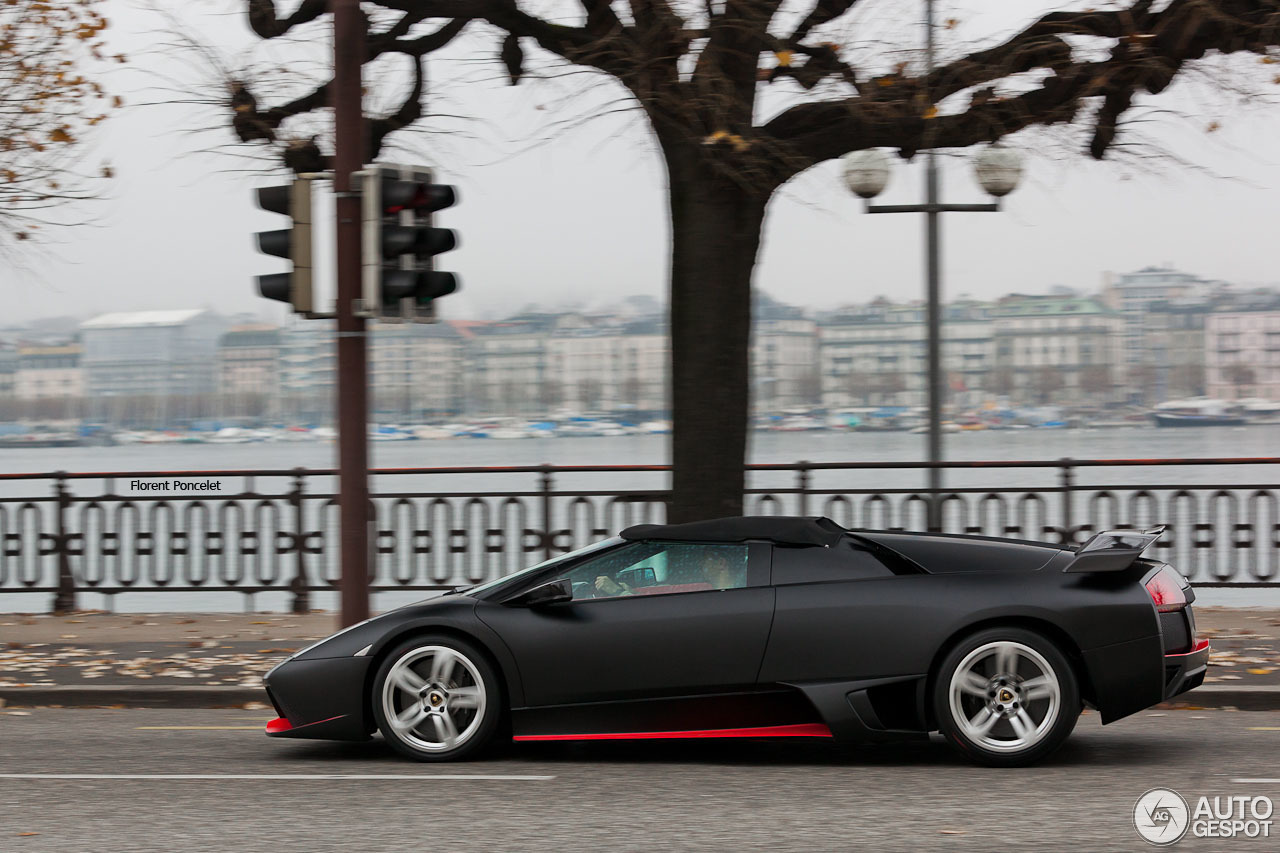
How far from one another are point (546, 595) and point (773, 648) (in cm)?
116

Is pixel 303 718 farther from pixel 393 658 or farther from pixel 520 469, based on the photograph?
pixel 520 469

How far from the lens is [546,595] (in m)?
7.08

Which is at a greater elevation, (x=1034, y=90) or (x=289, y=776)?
(x=1034, y=90)

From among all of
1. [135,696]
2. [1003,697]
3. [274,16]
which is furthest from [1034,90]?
[135,696]

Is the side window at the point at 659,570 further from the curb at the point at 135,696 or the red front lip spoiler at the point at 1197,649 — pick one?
the curb at the point at 135,696

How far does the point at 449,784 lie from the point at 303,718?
1.09 meters

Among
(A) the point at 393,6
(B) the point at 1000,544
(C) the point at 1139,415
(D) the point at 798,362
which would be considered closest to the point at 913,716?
(B) the point at 1000,544

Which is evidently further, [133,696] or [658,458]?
[658,458]

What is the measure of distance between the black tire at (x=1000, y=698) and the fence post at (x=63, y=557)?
34.4ft

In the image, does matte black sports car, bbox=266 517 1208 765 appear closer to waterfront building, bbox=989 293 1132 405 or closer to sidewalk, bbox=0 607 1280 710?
sidewalk, bbox=0 607 1280 710

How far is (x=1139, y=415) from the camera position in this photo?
162 feet

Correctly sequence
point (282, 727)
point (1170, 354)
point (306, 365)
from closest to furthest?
point (282, 727) < point (306, 365) < point (1170, 354)

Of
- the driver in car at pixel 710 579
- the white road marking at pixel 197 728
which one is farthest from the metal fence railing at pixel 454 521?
the driver in car at pixel 710 579

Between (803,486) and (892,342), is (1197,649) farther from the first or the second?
(892,342)
